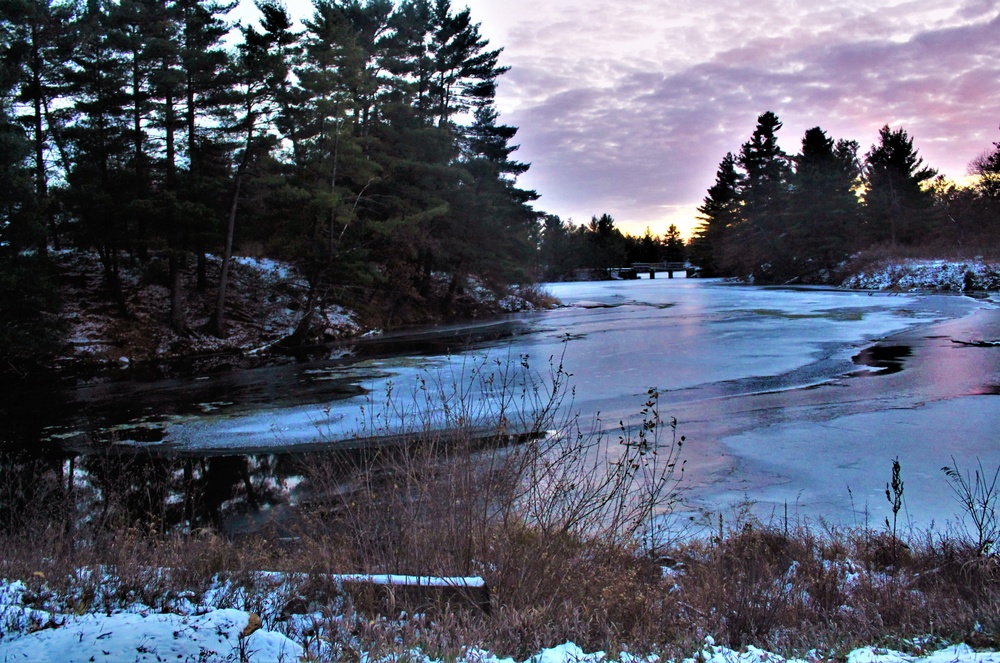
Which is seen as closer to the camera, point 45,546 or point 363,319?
point 45,546

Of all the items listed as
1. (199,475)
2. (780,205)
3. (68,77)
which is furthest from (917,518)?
(780,205)

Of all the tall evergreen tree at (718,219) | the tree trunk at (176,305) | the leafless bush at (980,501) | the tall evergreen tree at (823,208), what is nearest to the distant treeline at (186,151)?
the tree trunk at (176,305)

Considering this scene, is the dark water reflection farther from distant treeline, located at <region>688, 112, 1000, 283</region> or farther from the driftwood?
distant treeline, located at <region>688, 112, 1000, 283</region>

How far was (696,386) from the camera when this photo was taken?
521 inches

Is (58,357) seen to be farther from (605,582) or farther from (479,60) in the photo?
(479,60)

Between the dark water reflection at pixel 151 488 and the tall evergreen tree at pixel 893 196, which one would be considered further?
the tall evergreen tree at pixel 893 196

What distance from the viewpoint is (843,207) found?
5769 centimetres

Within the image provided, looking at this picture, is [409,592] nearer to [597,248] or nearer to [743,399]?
[743,399]

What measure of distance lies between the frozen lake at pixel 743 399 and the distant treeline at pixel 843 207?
1394 inches

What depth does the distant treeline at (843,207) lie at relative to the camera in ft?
174

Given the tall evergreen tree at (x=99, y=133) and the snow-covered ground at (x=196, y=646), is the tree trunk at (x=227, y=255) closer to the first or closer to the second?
the tall evergreen tree at (x=99, y=133)

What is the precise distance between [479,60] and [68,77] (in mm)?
22619

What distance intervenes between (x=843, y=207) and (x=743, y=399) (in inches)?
2119

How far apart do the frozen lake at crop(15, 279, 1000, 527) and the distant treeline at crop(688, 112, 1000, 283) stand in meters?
35.4
